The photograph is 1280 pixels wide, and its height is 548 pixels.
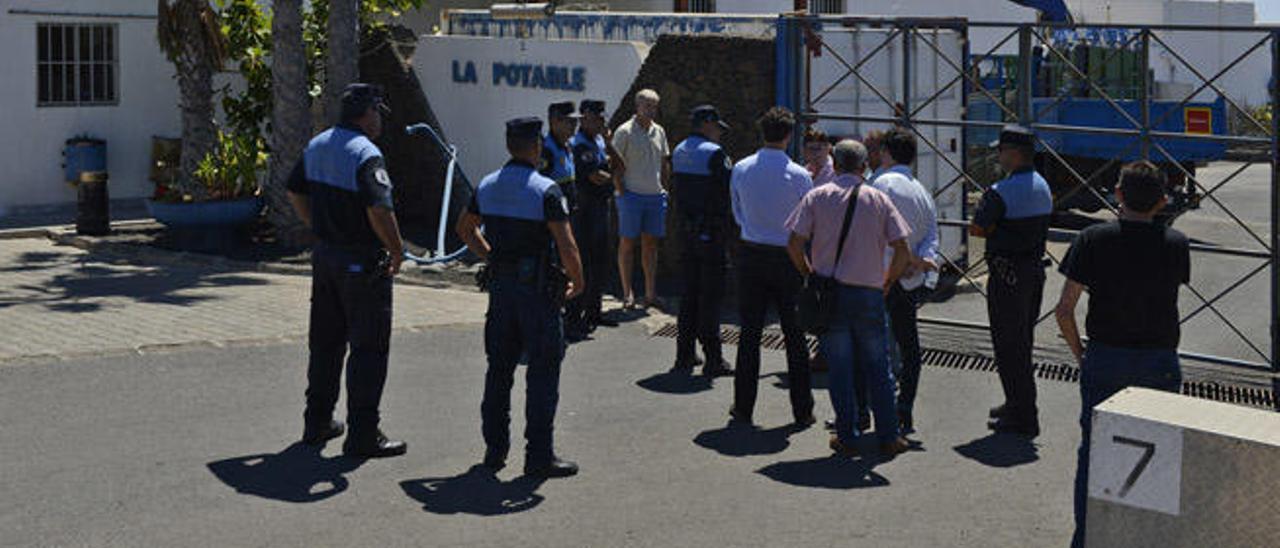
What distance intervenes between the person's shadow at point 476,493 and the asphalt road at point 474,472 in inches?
0.6

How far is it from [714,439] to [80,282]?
755 cm

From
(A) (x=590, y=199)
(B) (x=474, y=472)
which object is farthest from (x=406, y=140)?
(B) (x=474, y=472)

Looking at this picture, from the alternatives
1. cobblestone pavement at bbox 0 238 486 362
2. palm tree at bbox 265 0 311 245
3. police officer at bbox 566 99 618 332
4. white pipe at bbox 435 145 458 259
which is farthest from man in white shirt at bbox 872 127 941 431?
palm tree at bbox 265 0 311 245

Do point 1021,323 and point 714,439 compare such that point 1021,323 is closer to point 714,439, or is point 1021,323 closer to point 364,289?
point 714,439

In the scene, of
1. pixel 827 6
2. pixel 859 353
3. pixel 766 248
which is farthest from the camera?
pixel 827 6

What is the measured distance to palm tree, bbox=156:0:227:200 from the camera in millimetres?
18016

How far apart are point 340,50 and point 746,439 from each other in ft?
29.1

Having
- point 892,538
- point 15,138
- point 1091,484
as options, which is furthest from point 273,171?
point 1091,484

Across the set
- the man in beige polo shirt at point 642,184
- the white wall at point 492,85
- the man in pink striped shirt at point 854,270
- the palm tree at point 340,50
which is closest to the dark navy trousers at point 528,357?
the man in pink striped shirt at point 854,270

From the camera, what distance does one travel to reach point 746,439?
389 inches

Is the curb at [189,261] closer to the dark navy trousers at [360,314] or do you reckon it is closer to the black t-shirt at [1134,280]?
the dark navy trousers at [360,314]

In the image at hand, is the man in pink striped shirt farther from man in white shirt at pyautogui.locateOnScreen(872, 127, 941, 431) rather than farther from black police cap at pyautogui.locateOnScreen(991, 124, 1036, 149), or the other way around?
black police cap at pyautogui.locateOnScreen(991, 124, 1036, 149)

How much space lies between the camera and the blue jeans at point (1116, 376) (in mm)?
7488

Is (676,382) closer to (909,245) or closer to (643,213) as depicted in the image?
(909,245)
